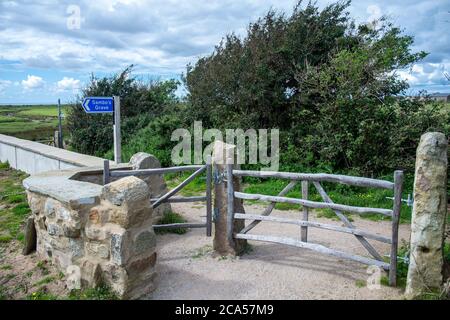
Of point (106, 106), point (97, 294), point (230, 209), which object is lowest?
point (97, 294)

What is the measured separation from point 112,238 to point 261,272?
2.02m

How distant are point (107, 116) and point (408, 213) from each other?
461 inches

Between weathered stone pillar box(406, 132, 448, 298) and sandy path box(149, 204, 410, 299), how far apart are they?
1.31 feet

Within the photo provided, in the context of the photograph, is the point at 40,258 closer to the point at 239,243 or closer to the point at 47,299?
the point at 47,299

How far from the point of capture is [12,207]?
791 centimetres

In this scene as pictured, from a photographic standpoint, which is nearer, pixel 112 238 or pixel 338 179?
pixel 112 238

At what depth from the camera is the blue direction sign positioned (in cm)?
697

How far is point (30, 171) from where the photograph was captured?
11109 mm

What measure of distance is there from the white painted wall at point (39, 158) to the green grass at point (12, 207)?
1.81 ft

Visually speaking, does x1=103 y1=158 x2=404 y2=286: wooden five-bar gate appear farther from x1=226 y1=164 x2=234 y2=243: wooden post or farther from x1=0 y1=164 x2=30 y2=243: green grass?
x1=0 y1=164 x2=30 y2=243: green grass

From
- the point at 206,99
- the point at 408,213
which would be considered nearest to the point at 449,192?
the point at 408,213

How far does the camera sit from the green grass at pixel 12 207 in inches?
253

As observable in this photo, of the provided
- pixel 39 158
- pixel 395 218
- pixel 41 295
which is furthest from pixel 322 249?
pixel 39 158

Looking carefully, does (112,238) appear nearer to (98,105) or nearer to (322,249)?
(322,249)
